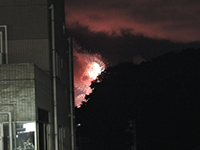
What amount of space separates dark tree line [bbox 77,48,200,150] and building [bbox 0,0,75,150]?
83.4 ft

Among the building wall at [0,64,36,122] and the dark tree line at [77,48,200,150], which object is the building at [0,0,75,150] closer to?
the building wall at [0,64,36,122]

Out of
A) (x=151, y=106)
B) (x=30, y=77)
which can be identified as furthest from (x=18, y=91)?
(x=151, y=106)

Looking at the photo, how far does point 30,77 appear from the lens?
13469 mm

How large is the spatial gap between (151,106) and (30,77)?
35.0 m

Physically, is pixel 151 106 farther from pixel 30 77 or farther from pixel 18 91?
pixel 18 91

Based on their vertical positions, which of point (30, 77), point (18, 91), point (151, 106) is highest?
point (151, 106)

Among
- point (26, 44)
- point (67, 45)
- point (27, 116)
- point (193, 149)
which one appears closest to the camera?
point (27, 116)

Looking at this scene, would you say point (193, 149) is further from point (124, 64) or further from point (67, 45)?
point (67, 45)

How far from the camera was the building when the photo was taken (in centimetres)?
1332

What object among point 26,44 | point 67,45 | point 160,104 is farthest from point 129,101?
point 26,44

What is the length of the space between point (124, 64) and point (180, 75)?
868cm

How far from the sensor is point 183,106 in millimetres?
45781

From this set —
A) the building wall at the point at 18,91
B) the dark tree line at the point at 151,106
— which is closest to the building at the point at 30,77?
the building wall at the point at 18,91

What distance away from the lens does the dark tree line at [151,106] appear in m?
45.4
